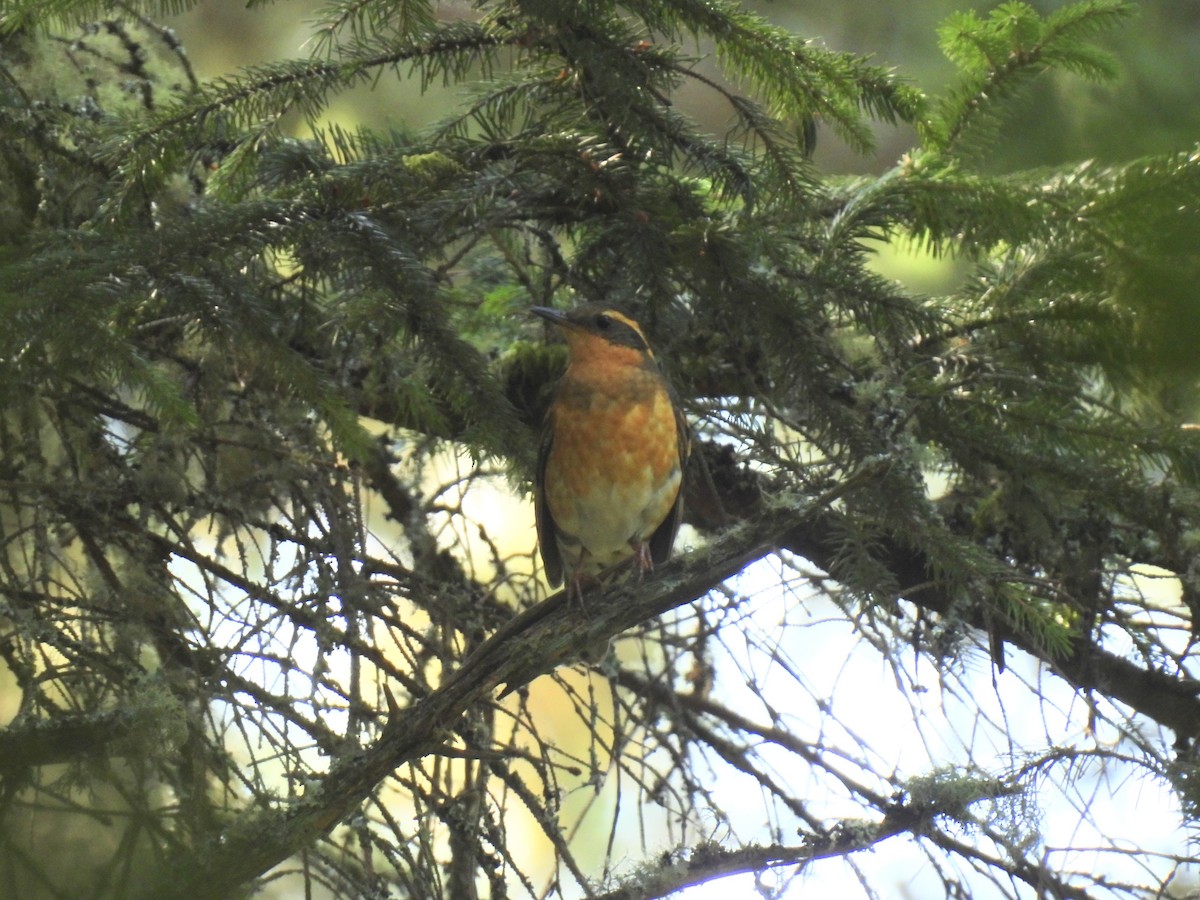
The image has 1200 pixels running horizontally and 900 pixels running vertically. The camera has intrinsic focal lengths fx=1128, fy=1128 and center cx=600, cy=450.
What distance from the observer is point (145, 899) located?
79.1 inches

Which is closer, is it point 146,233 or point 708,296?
point 146,233

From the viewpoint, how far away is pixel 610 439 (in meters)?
4.09

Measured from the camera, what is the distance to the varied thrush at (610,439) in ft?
12.9

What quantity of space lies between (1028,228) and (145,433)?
8.96ft

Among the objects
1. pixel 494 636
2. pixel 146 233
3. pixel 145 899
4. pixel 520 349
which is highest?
pixel 520 349

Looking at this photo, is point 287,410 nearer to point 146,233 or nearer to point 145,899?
point 146,233

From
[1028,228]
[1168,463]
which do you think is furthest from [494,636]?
[1168,463]

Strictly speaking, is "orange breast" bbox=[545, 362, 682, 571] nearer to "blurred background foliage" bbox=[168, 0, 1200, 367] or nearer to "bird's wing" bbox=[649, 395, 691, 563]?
"bird's wing" bbox=[649, 395, 691, 563]

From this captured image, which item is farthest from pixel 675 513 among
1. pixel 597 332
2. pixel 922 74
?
pixel 922 74

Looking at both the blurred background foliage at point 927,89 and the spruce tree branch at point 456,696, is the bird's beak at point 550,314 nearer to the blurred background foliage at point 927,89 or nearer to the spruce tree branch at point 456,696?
the blurred background foliage at point 927,89

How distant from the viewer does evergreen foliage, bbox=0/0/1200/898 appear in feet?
8.32

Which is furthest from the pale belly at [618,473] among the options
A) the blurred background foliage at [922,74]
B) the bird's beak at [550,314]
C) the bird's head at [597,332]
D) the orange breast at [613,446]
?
the blurred background foliage at [922,74]

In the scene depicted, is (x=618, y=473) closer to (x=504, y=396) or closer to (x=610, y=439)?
(x=610, y=439)

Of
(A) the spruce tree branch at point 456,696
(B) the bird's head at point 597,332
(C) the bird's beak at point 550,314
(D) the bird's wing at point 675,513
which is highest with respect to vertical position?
(C) the bird's beak at point 550,314
